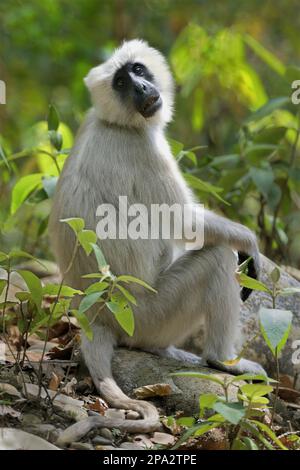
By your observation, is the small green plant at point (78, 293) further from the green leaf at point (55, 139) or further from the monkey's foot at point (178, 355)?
the green leaf at point (55, 139)

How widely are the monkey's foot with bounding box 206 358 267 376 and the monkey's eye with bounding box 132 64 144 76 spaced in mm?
2223

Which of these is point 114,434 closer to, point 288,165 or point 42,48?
point 288,165

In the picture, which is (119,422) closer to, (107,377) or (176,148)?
(107,377)

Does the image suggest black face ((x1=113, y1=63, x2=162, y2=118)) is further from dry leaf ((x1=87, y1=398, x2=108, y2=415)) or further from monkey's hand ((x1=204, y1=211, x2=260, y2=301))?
dry leaf ((x1=87, y1=398, x2=108, y2=415))

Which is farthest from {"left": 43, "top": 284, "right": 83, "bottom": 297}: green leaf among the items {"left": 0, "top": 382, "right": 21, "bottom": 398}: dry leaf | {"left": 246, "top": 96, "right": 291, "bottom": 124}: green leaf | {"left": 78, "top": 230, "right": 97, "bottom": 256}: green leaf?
{"left": 246, "top": 96, "right": 291, "bottom": 124}: green leaf

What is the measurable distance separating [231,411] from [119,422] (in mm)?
860

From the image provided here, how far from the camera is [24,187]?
694 cm

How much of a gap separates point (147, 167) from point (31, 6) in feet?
22.0

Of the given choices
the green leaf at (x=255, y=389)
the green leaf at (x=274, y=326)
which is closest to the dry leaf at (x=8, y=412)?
the green leaf at (x=255, y=389)

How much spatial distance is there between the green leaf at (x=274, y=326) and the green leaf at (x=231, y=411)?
1.26ft

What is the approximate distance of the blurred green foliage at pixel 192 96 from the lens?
304 inches

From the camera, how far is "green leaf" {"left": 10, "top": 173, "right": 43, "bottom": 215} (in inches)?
269

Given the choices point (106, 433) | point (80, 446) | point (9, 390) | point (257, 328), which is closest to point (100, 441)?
point (106, 433)
